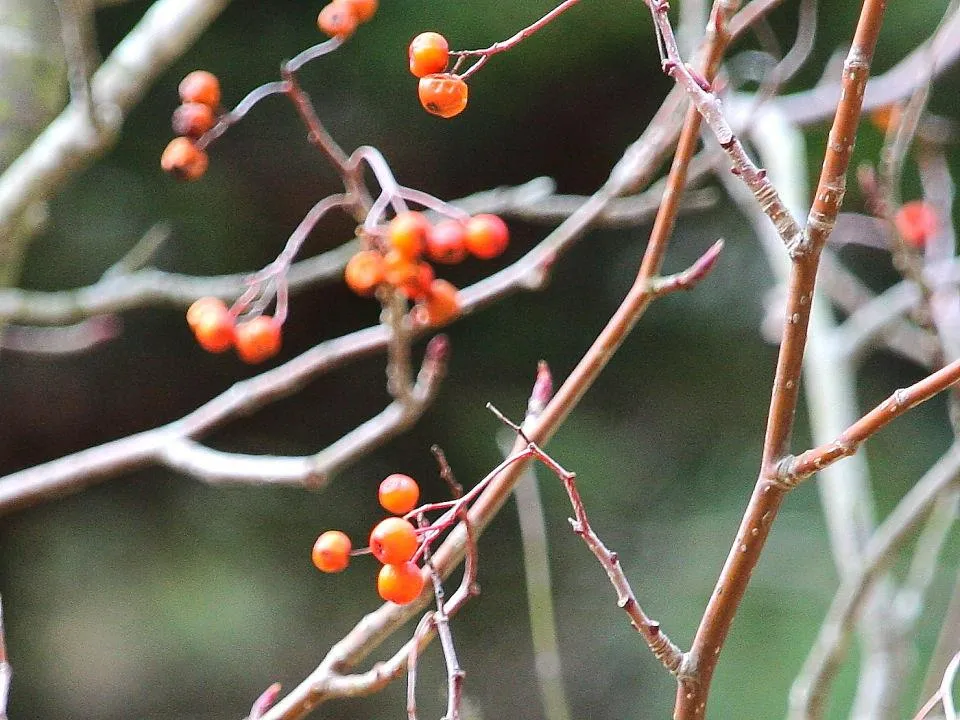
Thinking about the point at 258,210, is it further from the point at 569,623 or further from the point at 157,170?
the point at 569,623

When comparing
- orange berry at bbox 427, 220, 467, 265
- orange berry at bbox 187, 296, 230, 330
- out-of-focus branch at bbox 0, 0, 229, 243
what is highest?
out-of-focus branch at bbox 0, 0, 229, 243

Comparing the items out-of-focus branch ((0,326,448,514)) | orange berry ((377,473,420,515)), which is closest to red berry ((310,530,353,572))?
orange berry ((377,473,420,515))

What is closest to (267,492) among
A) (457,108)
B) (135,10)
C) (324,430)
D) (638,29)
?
(324,430)

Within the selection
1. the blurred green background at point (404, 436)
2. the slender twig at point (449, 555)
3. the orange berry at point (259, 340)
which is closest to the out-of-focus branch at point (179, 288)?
the orange berry at point (259, 340)

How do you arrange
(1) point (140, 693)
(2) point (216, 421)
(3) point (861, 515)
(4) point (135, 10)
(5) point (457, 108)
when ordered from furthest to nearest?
(1) point (140, 693), (4) point (135, 10), (3) point (861, 515), (2) point (216, 421), (5) point (457, 108)

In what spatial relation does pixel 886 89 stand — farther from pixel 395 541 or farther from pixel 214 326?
pixel 395 541

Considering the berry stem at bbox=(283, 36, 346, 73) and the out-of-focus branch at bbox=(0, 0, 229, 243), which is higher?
the out-of-focus branch at bbox=(0, 0, 229, 243)

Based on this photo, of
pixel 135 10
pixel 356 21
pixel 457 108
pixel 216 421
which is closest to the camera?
pixel 457 108

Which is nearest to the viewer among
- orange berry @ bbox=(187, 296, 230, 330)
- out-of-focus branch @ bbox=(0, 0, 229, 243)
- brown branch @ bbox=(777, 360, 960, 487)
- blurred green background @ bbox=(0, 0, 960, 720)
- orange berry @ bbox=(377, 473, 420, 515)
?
brown branch @ bbox=(777, 360, 960, 487)

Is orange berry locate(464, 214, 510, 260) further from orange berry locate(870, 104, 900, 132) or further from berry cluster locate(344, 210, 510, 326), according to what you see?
orange berry locate(870, 104, 900, 132)
